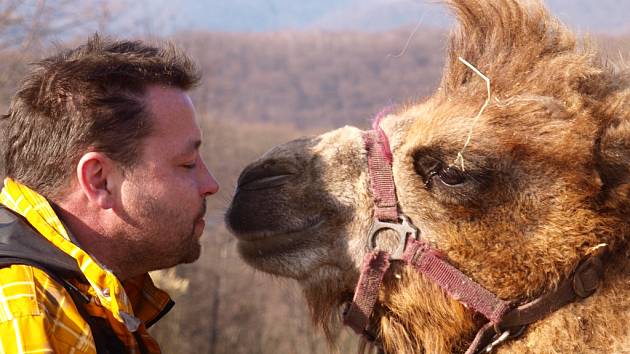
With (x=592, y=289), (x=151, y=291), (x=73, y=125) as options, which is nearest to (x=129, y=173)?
(x=73, y=125)

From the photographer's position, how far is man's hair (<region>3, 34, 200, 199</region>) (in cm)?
287

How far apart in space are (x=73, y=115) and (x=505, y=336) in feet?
5.83

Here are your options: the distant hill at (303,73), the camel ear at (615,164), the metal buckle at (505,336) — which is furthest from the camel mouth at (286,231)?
the distant hill at (303,73)

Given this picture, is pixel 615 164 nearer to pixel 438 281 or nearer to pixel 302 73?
pixel 438 281

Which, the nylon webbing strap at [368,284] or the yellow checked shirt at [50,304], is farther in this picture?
the nylon webbing strap at [368,284]

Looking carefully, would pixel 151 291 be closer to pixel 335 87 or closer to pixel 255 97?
pixel 335 87

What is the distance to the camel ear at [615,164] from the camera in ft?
9.89

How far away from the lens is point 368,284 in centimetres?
322

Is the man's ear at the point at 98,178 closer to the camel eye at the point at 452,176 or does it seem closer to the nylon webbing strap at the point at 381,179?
the nylon webbing strap at the point at 381,179

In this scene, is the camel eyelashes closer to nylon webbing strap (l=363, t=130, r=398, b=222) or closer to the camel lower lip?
nylon webbing strap (l=363, t=130, r=398, b=222)

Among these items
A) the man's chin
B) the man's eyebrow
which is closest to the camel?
the man's chin

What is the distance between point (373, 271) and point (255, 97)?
26.6 metres

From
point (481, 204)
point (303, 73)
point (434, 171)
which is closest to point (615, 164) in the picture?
point (481, 204)

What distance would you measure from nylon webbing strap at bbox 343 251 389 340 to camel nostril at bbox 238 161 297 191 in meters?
0.46
